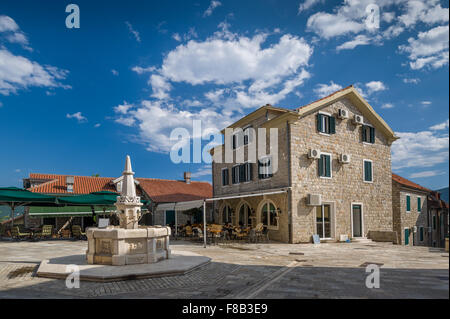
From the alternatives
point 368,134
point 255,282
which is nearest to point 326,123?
point 368,134

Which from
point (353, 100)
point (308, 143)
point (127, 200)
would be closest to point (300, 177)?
point (308, 143)

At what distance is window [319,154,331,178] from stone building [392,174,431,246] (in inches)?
268

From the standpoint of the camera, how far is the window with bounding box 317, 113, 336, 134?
17859 mm

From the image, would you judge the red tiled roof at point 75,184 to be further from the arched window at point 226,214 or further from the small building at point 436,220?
the small building at point 436,220

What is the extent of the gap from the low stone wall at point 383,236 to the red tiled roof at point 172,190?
49.5 feet

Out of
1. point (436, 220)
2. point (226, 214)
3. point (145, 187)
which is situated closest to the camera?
point (226, 214)

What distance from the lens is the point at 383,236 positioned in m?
18.0

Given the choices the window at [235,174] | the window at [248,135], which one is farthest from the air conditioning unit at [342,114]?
the window at [235,174]

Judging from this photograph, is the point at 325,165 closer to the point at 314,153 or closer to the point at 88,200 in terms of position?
the point at 314,153

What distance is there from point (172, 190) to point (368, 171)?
17642mm

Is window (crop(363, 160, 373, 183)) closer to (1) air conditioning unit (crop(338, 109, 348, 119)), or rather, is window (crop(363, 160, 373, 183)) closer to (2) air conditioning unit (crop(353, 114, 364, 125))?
(2) air conditioning unit (crop(353, 114, 364, 125))

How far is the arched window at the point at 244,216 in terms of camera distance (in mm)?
20109

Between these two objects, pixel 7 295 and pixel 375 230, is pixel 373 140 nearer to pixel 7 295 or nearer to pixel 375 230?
pixel 375 230

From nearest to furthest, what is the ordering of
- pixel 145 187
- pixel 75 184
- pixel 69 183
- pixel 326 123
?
1. pixel 326 123
2. pixel 69 183
3. pixel 75 184
4. pixel 145 187
